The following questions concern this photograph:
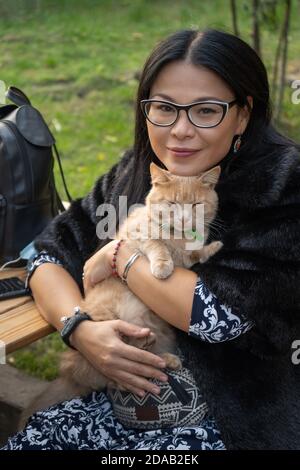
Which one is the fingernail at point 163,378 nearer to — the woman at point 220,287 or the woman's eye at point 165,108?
the woman at point 220,287

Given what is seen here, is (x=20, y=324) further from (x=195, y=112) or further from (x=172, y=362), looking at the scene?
(x=195, y=112)

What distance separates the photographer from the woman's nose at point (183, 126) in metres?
1.95

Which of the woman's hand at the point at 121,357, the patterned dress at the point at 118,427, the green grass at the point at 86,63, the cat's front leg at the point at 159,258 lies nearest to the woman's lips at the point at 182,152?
the cat's front leg at the point at 159,258

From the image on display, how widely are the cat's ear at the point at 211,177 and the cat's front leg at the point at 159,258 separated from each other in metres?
0.24

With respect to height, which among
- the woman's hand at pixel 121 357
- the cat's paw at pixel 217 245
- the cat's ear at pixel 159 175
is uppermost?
the cat's ear at pixel 159 175

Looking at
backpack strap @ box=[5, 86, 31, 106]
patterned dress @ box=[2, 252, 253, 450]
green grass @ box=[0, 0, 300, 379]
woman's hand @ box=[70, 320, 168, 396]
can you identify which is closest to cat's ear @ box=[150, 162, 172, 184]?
patterned dress @ box=[2, 252, 253, 450]

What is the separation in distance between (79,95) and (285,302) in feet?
17.4

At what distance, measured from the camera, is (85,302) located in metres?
2.10

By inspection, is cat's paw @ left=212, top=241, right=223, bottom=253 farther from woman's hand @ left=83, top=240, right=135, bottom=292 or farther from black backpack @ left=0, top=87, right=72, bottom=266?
black backpack @ left=0, top=87, right=72, bottom=266

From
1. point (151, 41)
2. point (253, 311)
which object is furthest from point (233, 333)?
point (151, 41)

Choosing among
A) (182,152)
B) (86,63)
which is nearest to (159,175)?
(182,152)

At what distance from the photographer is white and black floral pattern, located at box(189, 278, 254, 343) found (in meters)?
1.81

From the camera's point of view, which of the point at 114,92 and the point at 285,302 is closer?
the point at 285,302
